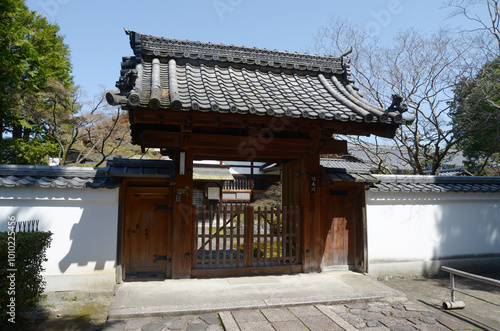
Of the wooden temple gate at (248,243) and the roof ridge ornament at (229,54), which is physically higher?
the roof ridge ornament at (229,54)

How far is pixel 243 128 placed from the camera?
6.87m

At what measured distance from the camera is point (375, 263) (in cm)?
790

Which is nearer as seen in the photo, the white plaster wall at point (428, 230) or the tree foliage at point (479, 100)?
the white plaster wall at point (428, 230)

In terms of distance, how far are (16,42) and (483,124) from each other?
22.5m

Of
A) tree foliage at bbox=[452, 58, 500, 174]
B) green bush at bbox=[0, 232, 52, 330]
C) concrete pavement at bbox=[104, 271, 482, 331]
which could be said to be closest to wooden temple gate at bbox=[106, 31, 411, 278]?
concrete pavement at bbox=[104, 271, 482, 331]

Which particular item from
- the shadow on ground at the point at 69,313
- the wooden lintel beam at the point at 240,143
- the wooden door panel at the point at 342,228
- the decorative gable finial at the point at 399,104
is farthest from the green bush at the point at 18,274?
the decorative gable finial at the point at 399,104

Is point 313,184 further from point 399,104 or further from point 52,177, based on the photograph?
point 52,177

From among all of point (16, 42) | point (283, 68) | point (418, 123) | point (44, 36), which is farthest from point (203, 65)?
point (44, 36)

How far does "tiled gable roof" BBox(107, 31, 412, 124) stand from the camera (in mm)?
5668

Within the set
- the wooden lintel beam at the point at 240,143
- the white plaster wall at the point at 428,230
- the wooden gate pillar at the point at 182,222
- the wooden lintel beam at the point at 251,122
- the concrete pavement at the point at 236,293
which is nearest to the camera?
the concrete pavement at the point at 236,293

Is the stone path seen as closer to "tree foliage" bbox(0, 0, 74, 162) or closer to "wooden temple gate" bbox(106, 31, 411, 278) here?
"wooden temple gate" bbox(106, 31, 411, 278)

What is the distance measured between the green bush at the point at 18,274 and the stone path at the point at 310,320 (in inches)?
52.0

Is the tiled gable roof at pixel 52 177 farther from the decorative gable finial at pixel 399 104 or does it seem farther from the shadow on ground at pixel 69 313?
the decorative gable finial at pixel 399 104

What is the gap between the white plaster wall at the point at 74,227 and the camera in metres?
6.23
